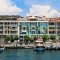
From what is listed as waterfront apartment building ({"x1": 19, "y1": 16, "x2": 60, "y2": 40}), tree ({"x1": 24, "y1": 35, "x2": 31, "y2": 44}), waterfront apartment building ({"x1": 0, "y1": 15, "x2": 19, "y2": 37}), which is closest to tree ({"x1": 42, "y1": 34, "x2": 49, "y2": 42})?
tree ({"x1": 24, "y1": 35, "x2": 31, "y2": 44})

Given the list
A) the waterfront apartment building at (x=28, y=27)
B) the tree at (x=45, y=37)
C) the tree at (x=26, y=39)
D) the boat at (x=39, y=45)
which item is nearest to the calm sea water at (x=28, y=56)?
the boat at (x=39, y=45)

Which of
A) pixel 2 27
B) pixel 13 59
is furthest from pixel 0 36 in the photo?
pixel 13 59

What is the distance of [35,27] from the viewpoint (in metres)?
96.4

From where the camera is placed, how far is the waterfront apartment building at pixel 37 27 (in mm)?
96438

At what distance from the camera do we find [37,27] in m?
96.0

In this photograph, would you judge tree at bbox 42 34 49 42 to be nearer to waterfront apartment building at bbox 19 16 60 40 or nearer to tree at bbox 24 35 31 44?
tree at bbox 24 35 31 44

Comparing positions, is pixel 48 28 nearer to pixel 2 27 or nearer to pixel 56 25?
pixel 56 25

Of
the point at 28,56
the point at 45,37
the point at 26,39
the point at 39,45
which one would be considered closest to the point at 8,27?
the point at 26,39

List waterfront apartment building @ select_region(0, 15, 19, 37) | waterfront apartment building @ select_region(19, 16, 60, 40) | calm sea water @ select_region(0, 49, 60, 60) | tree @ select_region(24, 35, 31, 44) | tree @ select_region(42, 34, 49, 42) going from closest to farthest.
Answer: calm sea water @ select_region(0, 49, 60, 60), tree @ select_region(42, 34, 49, 42), tree @ select_region(24, 35, 31, 44), waterfront apartment building @ select_region(0, 15, 19, 37), waterfront apartment building @ select_region(19, 16, 60, 40)

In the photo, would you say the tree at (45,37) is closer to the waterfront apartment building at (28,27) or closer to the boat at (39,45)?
the boat at (39,45)

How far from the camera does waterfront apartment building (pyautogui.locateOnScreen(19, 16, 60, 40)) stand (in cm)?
9644

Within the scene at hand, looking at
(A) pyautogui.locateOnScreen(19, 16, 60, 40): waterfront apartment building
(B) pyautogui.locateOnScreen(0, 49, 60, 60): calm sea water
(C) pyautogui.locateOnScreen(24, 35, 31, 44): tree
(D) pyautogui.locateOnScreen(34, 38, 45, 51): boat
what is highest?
(A) pyautogui.locateOnScreen(19, 16, 60, 40): waterfront apartment building

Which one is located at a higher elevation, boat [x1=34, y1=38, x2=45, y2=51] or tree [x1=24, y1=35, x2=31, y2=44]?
tree [x1=24, y1=35, x2=31, y2=44]

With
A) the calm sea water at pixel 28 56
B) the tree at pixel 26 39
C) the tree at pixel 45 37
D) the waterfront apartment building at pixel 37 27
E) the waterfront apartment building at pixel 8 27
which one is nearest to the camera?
the calm sea water at pixel 28 56
